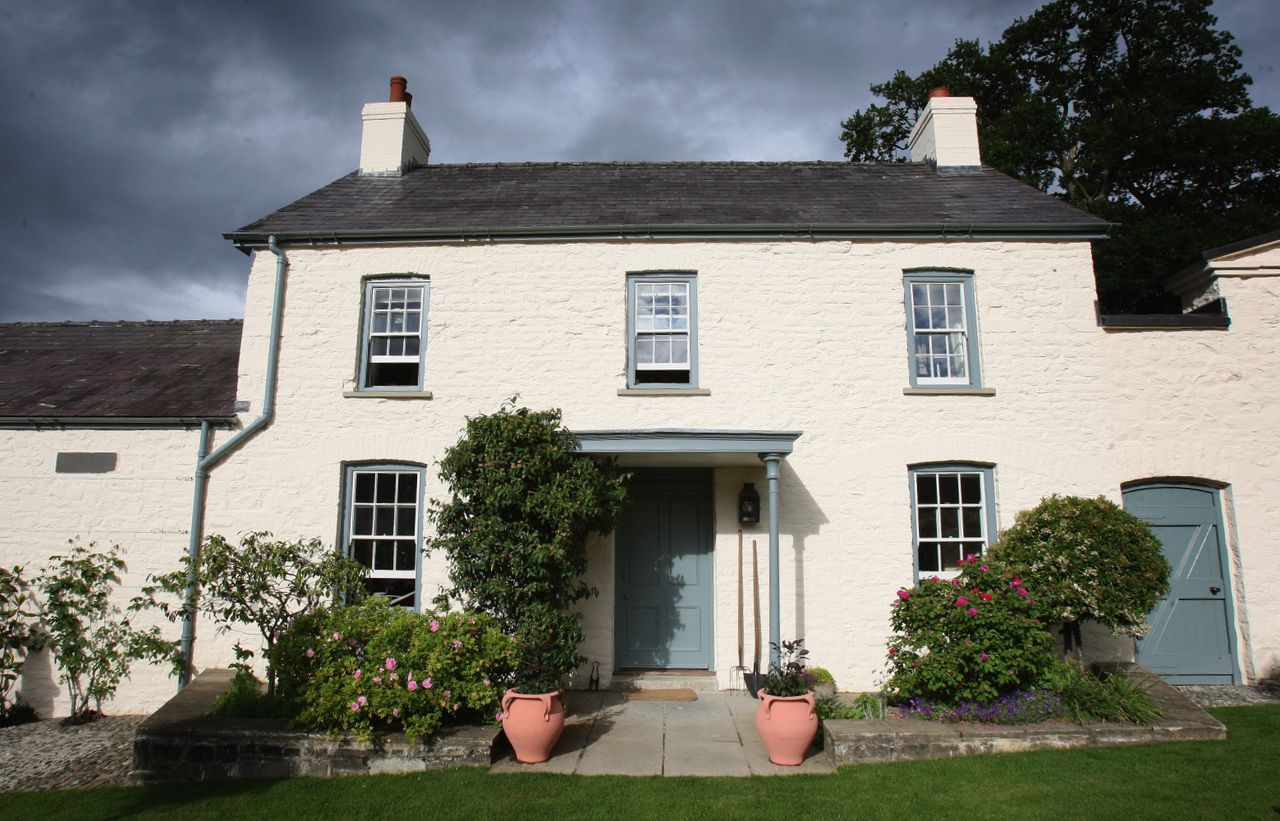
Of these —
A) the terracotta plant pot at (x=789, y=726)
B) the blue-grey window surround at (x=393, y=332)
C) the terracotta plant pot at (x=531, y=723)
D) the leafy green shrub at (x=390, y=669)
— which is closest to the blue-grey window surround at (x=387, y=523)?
the blue-grey window surround at (x=393, y=332)

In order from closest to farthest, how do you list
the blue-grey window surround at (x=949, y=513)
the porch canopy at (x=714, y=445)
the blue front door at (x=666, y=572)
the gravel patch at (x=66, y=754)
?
the gravel patch at (x=66, y=754)
the porch canopy at (x=714, y=445)
the blue-grey window surround at (x=949, y=513)
the blue front door at (x=666, y=572)

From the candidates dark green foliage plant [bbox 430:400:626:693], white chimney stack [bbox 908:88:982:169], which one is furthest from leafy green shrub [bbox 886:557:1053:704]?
white chimney stack [bbox 908:88:982:169]

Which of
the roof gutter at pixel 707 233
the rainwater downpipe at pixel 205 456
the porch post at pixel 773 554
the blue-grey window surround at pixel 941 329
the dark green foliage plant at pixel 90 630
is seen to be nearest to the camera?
the porch post at pixel 773 554

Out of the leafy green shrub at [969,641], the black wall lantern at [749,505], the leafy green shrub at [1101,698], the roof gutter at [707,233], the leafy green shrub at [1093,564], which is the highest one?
the roof gutter at [707,233]

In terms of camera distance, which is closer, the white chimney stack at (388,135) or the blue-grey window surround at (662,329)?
the blue-grey window surround at (662,329)

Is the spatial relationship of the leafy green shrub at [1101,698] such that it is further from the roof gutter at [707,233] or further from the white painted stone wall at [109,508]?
the white painted stone wall at [109,508]

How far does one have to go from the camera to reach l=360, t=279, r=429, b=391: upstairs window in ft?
33.3

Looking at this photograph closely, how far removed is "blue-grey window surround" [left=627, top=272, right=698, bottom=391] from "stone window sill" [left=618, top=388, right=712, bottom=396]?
12cm

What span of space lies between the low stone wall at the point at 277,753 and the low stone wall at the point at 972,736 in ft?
10.8

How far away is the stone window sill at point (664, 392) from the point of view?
9711 mm

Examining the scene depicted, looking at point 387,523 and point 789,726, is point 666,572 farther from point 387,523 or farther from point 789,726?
point 387,523

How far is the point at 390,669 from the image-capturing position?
693cm

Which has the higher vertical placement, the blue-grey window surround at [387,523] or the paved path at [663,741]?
the blue-grey window surround at [387,523]

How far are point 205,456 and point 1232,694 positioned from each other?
12.9m
